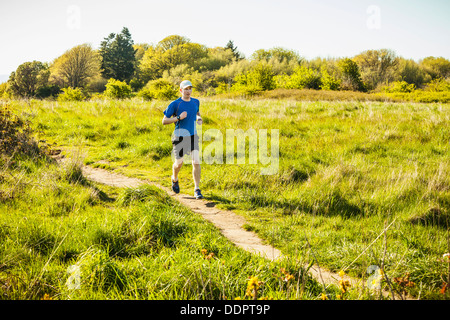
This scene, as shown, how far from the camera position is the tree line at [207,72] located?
4228 centimetres

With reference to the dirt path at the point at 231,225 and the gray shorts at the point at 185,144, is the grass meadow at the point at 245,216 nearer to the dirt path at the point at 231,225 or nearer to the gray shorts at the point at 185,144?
the dirt path at the point at 231,225

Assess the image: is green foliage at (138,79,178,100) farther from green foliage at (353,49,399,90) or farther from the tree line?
green foliage at (353,49,399,90)

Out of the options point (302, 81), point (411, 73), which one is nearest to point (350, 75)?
point (302, 81)

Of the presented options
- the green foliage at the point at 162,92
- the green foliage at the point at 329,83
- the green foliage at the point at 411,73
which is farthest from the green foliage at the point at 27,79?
the green foliage at the point at 411,73

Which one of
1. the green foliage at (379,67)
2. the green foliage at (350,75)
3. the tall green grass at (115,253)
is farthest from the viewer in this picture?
the green foliage at (379,67)

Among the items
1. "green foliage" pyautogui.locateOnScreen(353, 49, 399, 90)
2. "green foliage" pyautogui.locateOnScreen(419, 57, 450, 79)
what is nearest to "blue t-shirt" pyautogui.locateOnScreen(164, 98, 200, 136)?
"green foliage" pyautogui.locateOnScreen(353, 49, 399, 90)

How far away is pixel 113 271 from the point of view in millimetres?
2652

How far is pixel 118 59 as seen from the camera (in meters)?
59.3

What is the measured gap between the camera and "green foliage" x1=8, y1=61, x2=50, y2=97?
4431 centimetres

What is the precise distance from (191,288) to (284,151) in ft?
19.4

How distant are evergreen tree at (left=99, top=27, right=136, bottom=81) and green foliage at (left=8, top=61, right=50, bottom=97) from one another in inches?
548

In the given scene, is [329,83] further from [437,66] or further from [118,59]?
[118,59]

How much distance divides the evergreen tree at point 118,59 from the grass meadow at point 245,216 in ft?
182
